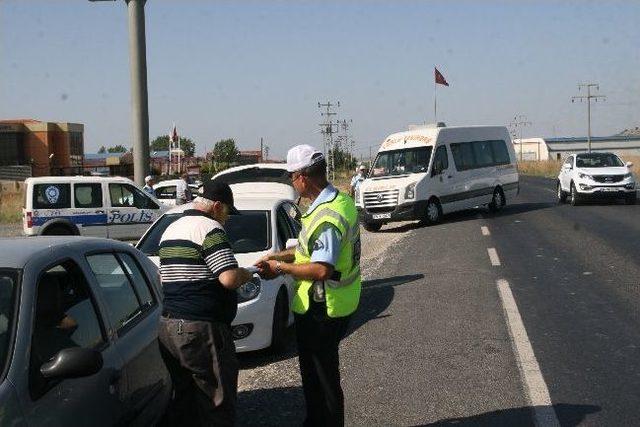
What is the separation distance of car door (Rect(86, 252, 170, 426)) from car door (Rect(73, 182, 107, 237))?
1426 centimetres

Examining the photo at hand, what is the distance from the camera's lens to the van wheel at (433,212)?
71.6 ft

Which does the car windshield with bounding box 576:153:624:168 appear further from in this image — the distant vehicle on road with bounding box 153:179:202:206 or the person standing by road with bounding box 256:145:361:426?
the person standing by road with bounding box 256:145:361:426

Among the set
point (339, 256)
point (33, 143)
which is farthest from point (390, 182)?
point (33, 143)

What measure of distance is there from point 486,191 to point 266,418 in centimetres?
1978

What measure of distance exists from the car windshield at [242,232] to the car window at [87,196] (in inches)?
418

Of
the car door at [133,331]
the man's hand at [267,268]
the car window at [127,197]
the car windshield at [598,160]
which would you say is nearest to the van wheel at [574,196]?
the car windshield at [598,160]

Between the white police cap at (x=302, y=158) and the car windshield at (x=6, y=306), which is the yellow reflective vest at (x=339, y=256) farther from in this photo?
the car windshield at (x=6, y=306)

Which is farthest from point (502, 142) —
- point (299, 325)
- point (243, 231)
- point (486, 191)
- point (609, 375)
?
point (299, 325)

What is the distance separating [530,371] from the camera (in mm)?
6488

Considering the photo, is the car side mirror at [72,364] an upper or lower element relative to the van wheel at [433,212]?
upper

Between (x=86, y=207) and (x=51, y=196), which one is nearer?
(x=51, y=196)

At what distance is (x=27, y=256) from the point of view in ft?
12.3

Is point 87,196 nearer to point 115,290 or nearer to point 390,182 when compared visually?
point 390,182

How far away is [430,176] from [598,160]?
7.51 metres
